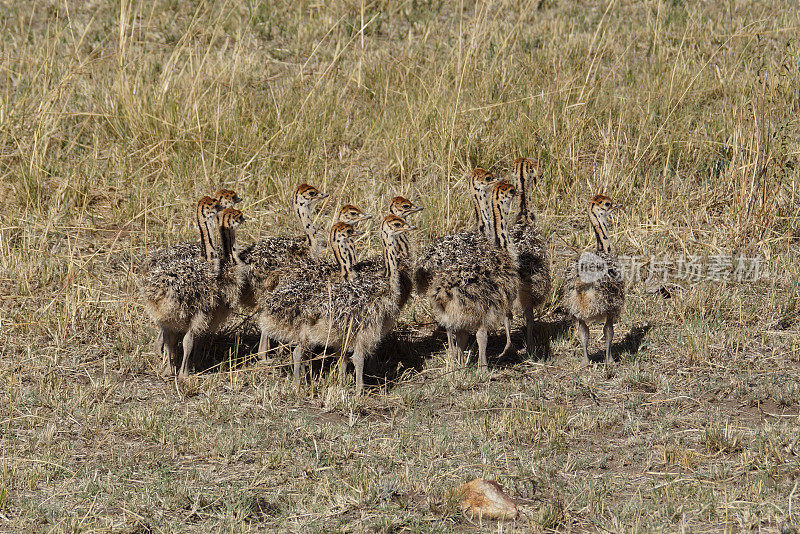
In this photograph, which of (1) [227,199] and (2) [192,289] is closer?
(2) [192,289]

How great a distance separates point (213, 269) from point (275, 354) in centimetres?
100

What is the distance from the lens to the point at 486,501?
18.3ft

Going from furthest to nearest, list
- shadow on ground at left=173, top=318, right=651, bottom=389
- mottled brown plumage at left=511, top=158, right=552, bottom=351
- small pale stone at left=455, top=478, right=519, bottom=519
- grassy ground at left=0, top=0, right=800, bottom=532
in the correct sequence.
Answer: mottled brown plumage at left=511, top=158, right=552, bottom=351 < shadow on ground at left=173, top=318, right=651, bottom=389 < grassy ground at left=0, top=0, right=800, bottom=532 < small pale stone at left=455, top=478, right=519, bottom=519

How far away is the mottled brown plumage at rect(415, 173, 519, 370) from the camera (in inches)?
284

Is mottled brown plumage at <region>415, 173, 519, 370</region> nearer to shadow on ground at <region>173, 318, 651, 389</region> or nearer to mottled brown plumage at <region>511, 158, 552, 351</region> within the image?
mottled brown plumage at <region>511, 158, 552, 351</region>

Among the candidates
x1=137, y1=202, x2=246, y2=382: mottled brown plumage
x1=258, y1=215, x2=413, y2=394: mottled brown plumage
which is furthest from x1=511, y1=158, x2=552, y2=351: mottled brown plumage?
x1=137, y1=202, x2=246, y2=382: mottled brown plumage

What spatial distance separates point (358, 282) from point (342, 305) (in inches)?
10.3

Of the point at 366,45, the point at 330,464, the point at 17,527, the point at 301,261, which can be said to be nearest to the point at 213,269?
the point at 301,261

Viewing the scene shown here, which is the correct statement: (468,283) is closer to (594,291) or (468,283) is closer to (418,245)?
(594,291)

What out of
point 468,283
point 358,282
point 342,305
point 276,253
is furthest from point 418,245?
point 342,305

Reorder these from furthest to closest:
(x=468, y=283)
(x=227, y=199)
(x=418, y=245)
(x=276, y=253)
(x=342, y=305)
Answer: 1. (x=418, y=245)
2. (x=227, y=199)
3. (x=276, y=253)
4. (x=468, y=283)
5. (x=342, y=305)

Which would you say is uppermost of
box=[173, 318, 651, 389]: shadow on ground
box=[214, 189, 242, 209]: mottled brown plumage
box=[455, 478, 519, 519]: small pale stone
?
box=[214, 189, 242, 209]: mottled brown plumage

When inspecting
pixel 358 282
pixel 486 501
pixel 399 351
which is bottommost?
pixel 486 501

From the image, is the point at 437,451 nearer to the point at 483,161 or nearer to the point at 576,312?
the point at 576,312
